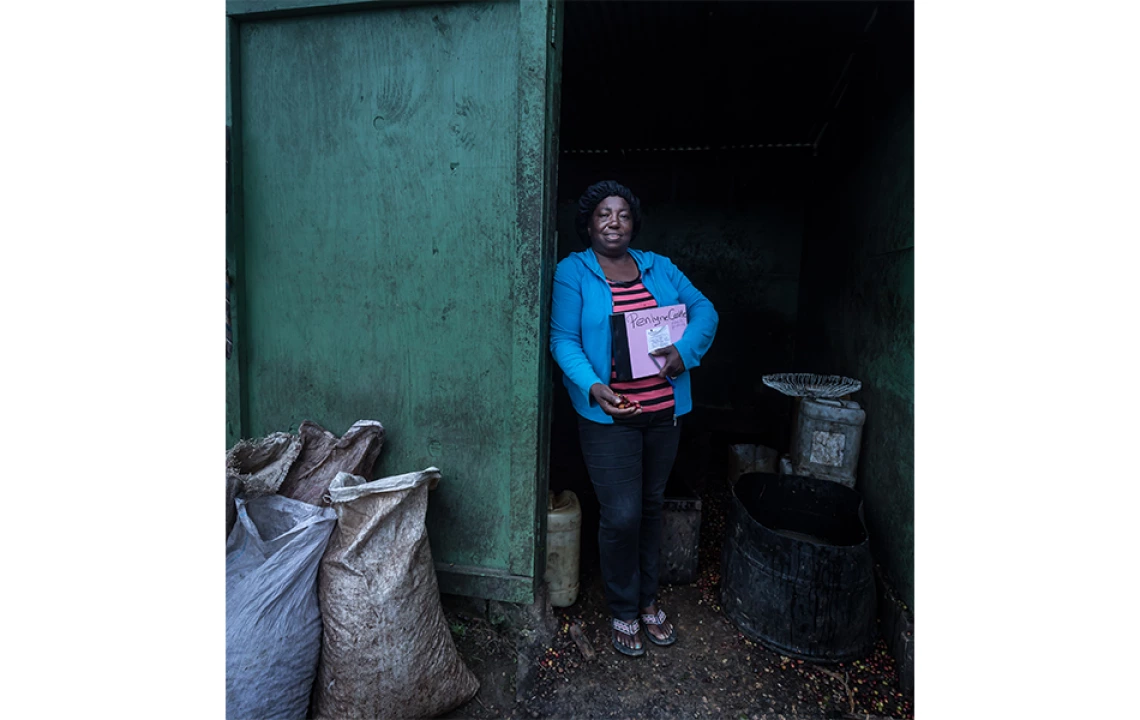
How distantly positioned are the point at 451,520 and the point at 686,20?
3.32 metres

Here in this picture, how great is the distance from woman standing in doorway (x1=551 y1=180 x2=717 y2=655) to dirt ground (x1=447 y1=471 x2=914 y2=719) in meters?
0.13

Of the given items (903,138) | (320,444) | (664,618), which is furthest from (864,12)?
(320,444)

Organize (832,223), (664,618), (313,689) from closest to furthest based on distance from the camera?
(313,689), (664,618), (832,223)

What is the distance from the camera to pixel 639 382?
221 centimetres

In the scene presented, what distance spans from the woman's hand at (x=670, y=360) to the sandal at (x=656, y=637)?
48.2 inches

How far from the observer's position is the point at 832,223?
445 centimetres

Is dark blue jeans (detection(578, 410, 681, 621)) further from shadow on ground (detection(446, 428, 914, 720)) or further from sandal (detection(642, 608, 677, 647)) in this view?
shadow on ground (detection(446, 428, 914, 720))

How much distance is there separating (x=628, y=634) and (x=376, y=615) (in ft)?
3.85

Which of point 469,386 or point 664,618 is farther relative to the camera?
point 664,618

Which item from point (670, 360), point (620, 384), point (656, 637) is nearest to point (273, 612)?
point (620, 384)

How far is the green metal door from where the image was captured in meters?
2.07

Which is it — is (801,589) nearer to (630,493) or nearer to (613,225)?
(630,493)

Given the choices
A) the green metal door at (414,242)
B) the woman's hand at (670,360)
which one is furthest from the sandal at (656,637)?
the woman's hand at (670,360)

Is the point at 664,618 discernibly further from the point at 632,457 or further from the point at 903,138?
the point at 903,138
